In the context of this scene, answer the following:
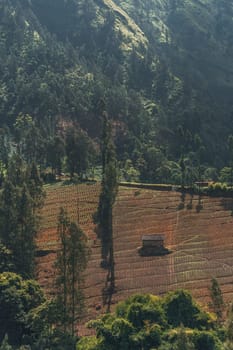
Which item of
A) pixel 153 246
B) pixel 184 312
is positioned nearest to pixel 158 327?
pixel 184 312

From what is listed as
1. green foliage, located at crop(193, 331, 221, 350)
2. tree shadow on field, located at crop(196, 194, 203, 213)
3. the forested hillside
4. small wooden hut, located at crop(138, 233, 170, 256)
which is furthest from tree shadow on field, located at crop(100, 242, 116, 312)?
the forested hillside

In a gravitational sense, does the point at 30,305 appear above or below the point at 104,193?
below

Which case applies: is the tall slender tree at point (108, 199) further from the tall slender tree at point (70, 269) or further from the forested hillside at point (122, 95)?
the forested hillside at point (122, 95)

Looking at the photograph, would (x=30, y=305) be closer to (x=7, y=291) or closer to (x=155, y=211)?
(x=7, y=291)

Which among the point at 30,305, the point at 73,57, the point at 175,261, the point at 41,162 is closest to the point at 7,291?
the point at 30,305

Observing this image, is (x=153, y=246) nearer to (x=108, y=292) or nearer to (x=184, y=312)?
(x=108, y=292)

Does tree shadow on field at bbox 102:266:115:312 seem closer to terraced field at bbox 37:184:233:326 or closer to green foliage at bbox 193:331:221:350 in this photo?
terraced field at bbox 37:184:233:326

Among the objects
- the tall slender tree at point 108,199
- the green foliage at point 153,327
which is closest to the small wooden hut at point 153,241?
the tall slender tree at point 108,199
